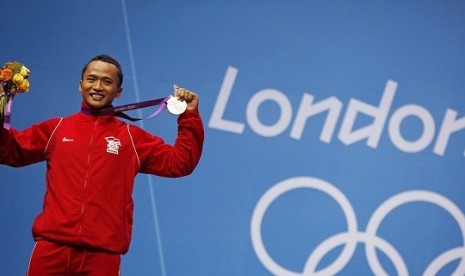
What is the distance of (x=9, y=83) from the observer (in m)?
3.11

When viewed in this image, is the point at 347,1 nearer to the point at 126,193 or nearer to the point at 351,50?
the point at 351,50

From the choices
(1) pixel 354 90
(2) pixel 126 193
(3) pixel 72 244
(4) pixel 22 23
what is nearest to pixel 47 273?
(3) pixel 72 244

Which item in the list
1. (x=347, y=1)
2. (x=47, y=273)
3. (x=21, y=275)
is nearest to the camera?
(x=47, y=273)

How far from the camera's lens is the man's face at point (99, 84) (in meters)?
3.27

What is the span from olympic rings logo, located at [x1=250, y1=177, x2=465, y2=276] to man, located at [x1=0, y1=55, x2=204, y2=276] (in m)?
1.21

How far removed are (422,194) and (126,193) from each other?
1855 mm

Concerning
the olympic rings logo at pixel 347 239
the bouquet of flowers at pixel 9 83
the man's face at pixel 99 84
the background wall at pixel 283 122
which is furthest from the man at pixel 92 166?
the olympic rings logo at pixel 347 239

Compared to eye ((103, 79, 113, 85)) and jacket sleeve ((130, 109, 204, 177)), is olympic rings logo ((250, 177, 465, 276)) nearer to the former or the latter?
jacket sleeve ((130, 109, 204, 177))

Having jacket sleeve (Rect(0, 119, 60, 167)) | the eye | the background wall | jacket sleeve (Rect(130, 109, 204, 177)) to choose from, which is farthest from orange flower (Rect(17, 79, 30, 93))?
the background wall

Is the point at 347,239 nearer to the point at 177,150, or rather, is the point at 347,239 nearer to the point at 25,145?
the point at 177,150

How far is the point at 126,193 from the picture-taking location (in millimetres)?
3211

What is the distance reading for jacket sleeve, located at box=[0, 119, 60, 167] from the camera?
313cm

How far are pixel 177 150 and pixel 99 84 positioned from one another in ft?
1.20

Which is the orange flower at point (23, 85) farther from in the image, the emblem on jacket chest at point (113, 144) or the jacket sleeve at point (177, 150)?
the jacket sleeve at point (177, 150)
